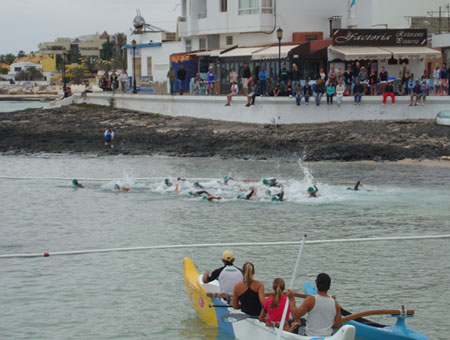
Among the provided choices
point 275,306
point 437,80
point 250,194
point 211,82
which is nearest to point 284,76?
point 211,82

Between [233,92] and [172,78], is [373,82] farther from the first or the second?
[172,78]

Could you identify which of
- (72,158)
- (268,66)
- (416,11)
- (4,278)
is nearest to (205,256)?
(4,278)

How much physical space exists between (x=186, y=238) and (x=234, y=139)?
1741 centimetres

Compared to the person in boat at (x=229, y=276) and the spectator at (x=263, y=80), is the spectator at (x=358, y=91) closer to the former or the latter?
the spectator at (x=263, y=80)

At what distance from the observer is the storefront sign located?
136 feet

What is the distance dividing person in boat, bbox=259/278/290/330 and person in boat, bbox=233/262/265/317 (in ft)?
1.20

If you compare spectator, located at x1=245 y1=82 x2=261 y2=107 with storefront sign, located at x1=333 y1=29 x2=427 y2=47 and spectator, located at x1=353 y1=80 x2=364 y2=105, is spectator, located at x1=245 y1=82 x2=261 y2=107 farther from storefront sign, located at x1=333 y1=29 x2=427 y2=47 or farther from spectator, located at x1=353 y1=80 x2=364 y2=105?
storefront sign, located at x1=333 y1=29 x2=427 y2=47

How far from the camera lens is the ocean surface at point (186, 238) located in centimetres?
1534

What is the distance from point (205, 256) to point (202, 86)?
2850 centimetres

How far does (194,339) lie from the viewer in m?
14.0

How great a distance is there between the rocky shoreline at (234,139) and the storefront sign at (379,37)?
6259 mm

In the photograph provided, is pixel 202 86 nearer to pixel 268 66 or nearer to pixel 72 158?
pixel 268 66

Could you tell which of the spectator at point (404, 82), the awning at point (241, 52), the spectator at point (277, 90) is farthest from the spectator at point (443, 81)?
the awning at point (241, 52)

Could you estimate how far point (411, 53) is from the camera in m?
41.1
